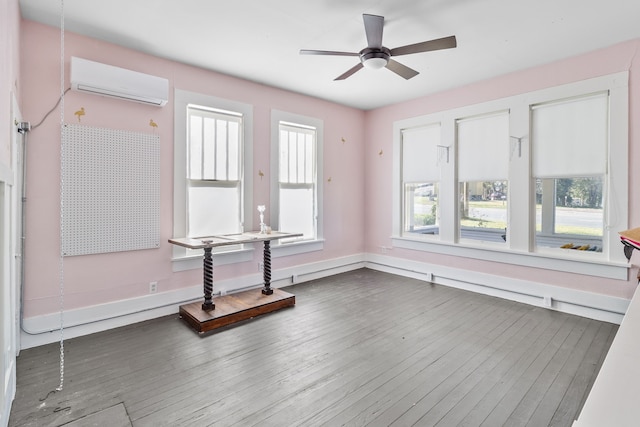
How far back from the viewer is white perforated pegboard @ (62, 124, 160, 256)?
122 inches

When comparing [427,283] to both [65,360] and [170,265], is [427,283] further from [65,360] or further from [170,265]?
[65,360]

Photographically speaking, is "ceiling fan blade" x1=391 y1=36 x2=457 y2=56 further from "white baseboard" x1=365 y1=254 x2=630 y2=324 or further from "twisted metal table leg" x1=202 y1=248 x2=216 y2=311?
"white baseboard" x1=365 y1=254 x2=630 y2=324

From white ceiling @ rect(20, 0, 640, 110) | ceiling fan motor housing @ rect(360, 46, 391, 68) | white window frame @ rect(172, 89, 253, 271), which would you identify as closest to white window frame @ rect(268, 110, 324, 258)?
white window frame @ rect(172, 89, 253, 271)

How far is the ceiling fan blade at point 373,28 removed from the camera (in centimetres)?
263

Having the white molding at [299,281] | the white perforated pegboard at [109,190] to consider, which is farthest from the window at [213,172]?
the white molding at [299,281]

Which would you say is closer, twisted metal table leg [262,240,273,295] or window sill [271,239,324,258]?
twisted metal table leg [262,240,273,295]

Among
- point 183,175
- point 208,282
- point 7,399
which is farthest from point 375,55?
point 7,399

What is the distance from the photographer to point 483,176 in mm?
4543

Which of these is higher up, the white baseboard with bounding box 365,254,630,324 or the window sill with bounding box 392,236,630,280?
the window sill with bounding box 392,236,630,280

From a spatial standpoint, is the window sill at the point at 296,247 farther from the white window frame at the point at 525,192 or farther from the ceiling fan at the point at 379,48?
the ceiling fan at the point at 379,48

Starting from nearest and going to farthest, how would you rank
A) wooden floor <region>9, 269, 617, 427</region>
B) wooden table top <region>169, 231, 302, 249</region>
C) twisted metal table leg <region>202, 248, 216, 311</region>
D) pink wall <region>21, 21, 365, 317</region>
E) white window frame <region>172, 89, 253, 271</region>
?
wooden floor <region>9, 269, 617, 427</region>, pink wall <region>21, 21, 365, 317</region>, wooden table top <region>169, 231, 302, 249</region>, twisted metal table leg <region>202, 248, 216, 311</region>, white window frame <region>172, 89, 253, 271</region>

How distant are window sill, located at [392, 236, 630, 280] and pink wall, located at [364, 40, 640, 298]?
7cm

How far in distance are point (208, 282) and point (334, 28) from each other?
2.97 meters

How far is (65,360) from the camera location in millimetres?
2684
